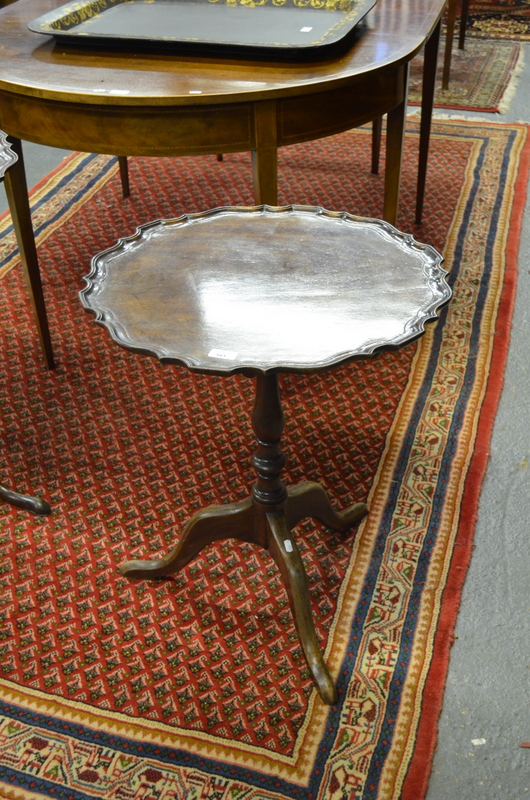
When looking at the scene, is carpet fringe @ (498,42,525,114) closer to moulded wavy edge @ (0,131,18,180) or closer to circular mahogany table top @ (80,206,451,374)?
circular mahogany table top @ (80,206,451,374)

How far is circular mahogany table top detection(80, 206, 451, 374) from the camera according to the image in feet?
4.09

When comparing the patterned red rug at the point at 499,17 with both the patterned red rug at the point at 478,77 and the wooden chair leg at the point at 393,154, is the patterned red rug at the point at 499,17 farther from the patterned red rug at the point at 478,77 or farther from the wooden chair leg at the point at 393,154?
the wooden chair leg at the point at 393,154

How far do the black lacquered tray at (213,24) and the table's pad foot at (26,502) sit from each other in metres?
1.20

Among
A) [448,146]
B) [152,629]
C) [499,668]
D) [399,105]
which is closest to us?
[499,668]

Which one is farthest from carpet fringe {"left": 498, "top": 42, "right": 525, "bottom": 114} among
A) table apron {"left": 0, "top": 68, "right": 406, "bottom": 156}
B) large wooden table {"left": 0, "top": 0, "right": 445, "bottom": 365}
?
table apron {"left": 0, "top": 68, "right": 406, "bottom": 156}

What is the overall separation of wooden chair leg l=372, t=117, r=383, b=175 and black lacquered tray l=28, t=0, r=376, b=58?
95 cm

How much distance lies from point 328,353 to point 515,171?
2697 millimetres

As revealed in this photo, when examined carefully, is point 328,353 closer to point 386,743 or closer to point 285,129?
point 386,743

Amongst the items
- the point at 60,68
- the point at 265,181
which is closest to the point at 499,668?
the point at 265,181

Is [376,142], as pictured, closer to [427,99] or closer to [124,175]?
[427,99]

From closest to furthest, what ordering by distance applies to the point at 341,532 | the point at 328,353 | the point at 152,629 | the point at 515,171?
the point at 328,353, the point at 152,629, the point at 341,532, the point at 515,171

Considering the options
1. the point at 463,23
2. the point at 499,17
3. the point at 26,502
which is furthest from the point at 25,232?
the point at 499,17

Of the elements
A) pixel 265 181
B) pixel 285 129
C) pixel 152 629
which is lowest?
pixel 152 629

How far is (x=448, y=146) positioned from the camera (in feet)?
12.5
